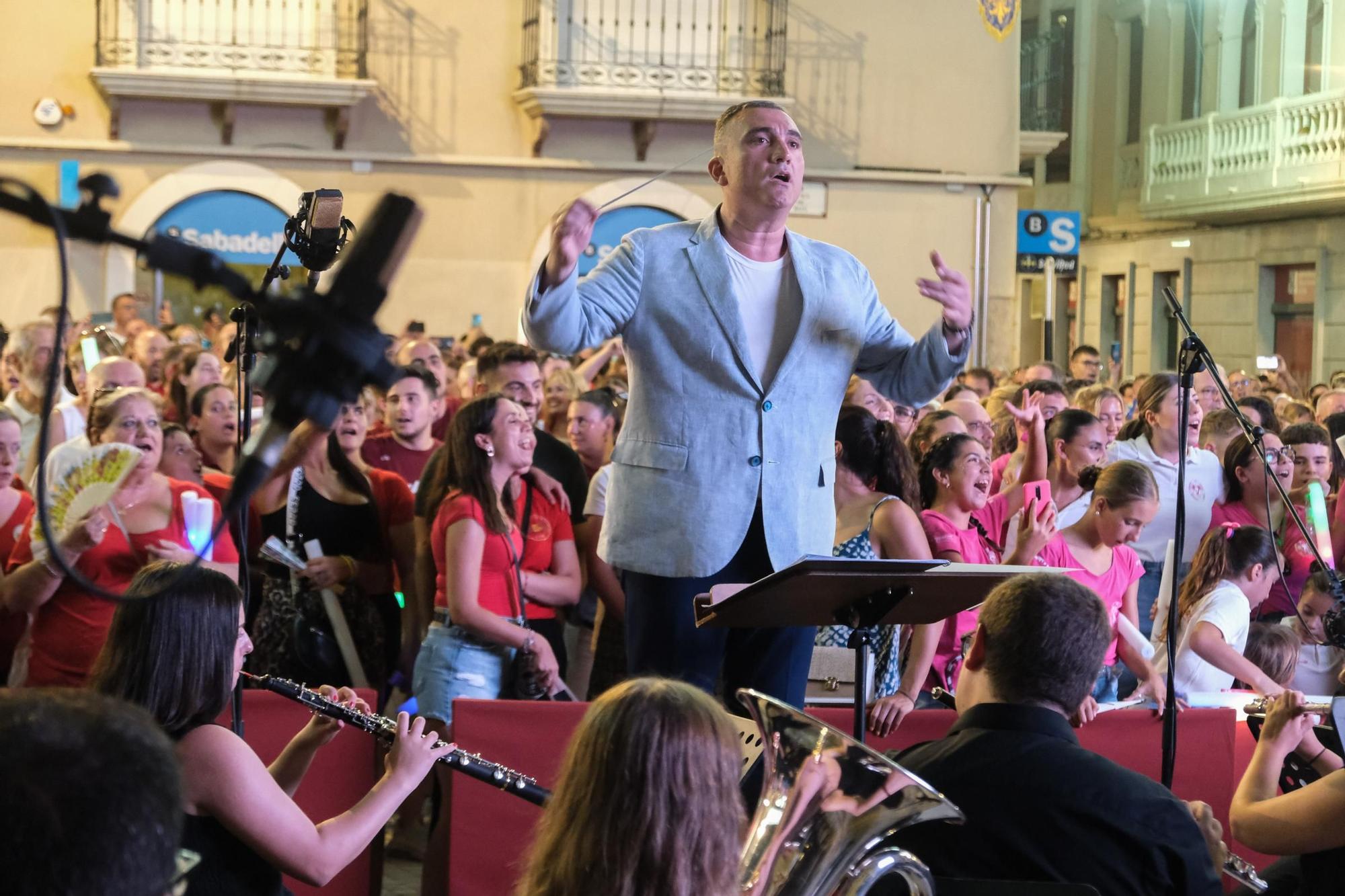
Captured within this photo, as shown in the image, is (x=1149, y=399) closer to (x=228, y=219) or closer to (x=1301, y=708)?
(x=1301, y=708)

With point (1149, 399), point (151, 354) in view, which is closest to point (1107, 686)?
point (1149, 399)

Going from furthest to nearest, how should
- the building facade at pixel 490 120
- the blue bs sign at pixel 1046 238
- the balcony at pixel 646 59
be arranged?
the blue bs sign at pixel 1046 238
the balcony at pixel 646 59
the building facade at pixel 490 120

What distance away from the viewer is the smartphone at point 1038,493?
200 inches

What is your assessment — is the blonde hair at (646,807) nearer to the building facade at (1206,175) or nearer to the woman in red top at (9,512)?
the woman in red top at (9,512)

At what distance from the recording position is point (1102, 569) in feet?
17.9

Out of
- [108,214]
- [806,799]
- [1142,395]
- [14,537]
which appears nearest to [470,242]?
[1142,395]

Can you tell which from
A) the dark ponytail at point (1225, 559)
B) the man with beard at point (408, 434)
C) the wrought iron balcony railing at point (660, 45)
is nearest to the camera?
the dark ponytail at point (1225, 559)

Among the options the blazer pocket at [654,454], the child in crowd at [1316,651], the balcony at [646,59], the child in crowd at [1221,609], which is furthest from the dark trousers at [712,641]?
the balcony at [646,59]

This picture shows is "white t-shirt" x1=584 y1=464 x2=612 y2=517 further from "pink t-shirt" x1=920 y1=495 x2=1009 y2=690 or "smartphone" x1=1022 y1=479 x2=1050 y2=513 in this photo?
"smartphone" x1=1022 y1=479 x2=1050 y2=513

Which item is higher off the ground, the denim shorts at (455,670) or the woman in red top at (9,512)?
the woman in red top at (9,512)

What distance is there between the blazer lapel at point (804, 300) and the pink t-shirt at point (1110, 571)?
1946mm

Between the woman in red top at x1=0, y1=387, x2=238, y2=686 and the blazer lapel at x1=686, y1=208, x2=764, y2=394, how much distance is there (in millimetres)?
1652

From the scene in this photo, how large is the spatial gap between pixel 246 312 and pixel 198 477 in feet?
9.53

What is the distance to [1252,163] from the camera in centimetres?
2011
